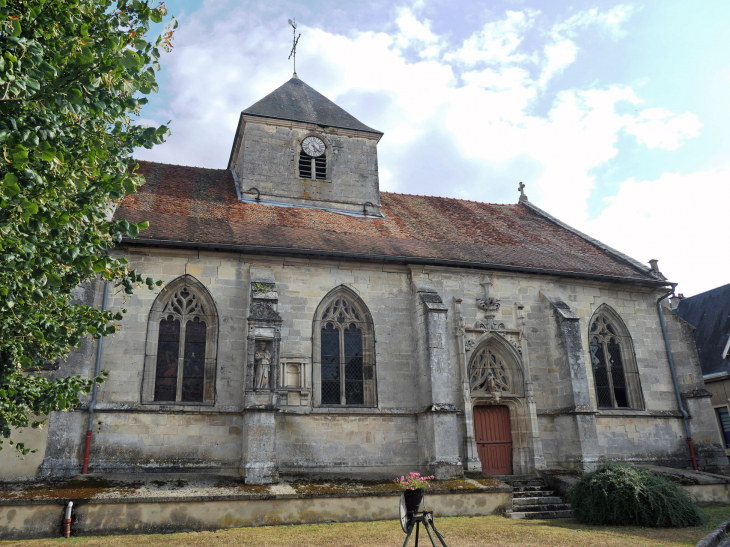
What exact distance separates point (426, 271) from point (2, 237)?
11291 mm

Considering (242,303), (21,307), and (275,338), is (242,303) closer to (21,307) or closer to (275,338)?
(275,338)

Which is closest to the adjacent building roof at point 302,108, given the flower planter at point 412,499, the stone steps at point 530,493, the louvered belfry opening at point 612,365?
the louvered belfry opening at point 612,365

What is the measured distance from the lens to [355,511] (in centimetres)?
1101

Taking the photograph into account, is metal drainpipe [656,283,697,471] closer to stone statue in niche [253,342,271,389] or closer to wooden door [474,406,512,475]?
wooden door [474,406,512,475]

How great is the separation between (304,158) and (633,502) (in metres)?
13.4

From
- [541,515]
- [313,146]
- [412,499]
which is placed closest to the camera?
[412,499]

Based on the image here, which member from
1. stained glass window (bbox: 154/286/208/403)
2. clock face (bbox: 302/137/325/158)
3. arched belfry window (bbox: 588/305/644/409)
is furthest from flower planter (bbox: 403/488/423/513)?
clock face (bbox: 302/137/325/158)

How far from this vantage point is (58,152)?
5500mm

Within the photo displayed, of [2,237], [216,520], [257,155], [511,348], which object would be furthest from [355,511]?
[257,155]

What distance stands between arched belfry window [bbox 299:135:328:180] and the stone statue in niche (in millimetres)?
7860

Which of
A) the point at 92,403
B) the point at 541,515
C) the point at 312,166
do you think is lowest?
the point at 541,515

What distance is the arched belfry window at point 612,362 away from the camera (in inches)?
633

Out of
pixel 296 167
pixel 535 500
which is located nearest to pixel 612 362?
pixel 535 500

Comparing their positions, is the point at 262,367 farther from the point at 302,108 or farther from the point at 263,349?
the point at 302,108
